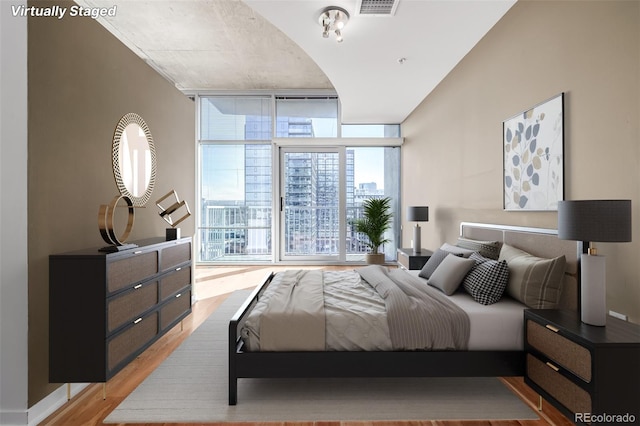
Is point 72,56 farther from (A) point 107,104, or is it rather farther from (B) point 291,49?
(B) point 291,49

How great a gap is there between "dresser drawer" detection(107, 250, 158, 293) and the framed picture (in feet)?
9.89

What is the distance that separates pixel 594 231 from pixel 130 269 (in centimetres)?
278

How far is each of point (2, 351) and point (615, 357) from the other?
10.3 feet

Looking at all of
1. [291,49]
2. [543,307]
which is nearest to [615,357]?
[543,307]

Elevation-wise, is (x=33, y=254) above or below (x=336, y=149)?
below

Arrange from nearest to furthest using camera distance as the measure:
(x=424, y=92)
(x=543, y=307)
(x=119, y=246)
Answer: (x=543, y=307)
(x=119, y=246)
(x=424, y=92)

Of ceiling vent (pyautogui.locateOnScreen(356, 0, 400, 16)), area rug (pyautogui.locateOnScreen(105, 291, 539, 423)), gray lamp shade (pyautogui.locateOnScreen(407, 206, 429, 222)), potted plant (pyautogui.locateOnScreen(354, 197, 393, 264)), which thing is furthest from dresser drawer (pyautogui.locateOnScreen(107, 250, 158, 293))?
potted plant (pyautogui.locateOnScreen(354, 197, 393, 264))

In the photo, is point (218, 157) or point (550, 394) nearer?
point (550, 394)

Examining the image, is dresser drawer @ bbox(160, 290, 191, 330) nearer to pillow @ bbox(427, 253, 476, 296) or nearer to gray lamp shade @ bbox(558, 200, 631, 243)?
pillow @ bbox(427, 253, 476, 296)

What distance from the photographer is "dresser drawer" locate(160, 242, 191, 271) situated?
2703 millimetres

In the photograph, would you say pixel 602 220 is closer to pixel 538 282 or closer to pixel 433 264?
pixel 538 282

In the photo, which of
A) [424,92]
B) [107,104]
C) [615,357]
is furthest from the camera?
[424,92]

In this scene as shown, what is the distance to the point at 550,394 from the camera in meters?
1.69

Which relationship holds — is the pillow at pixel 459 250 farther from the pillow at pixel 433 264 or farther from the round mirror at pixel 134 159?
the round mirror at pixel 134 159
